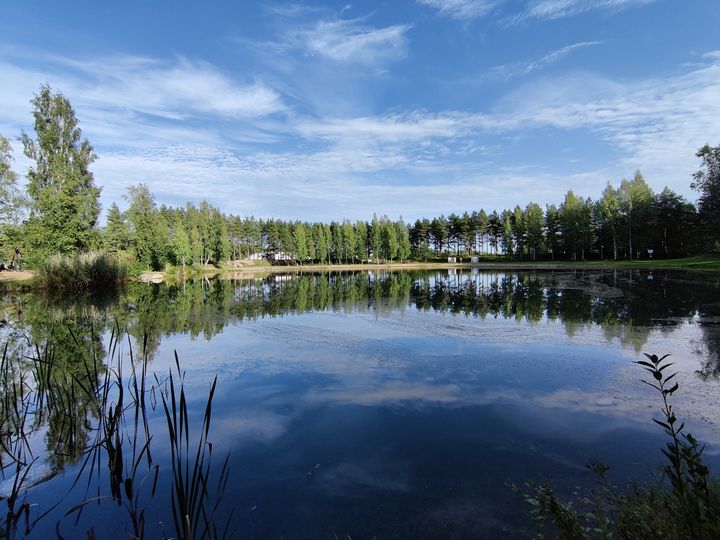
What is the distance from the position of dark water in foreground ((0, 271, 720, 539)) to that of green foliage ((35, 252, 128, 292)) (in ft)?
52.7

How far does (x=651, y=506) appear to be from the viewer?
3.84 meters

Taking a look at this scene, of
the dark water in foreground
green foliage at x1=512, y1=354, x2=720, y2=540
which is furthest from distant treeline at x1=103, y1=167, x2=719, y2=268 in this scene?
green foliage at x1=512, y1=354, x2=720, y2=540

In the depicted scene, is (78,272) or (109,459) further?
(78,272)

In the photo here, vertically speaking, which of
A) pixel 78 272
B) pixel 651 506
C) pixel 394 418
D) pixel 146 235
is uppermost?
pixel 146 235

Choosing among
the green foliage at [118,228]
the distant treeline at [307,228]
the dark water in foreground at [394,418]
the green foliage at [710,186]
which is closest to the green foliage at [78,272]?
the distant treeline at [307,228]

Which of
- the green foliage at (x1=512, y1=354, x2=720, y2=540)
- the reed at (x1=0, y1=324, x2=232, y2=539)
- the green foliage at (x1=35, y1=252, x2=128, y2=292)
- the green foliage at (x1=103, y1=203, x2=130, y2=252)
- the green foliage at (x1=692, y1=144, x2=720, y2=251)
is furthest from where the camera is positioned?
the green foliage at (x1=103, y1=203, x2=130, y2=252)

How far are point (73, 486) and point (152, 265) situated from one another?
230 feet

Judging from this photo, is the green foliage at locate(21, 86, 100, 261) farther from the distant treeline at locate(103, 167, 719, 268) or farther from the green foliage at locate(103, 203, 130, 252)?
the green foliage at locate(103, 203, 130, 252)

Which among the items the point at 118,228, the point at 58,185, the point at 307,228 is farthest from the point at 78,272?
the point at 307,228

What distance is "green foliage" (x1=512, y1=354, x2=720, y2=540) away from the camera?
8.64 feet

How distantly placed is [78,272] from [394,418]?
31.6m

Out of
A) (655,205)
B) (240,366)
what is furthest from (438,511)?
(655,205)

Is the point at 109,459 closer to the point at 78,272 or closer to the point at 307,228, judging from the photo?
the point at 78,272

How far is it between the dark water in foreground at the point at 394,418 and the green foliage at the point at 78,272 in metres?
16.1
